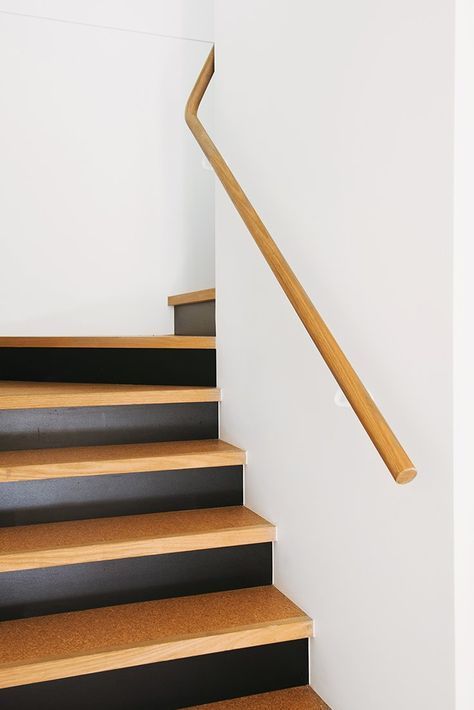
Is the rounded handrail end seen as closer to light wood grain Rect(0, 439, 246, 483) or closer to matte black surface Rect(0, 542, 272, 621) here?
→ matte black surface Rect(0, 542, 272, 621)

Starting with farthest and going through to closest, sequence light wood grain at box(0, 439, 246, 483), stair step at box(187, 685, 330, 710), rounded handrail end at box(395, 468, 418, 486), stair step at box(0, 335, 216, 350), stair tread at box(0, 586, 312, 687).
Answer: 1. stair step at box(0, 335, 216, 350)
2. light wood grain at box(0, 439, 246, 483)
3. stair step at box(187, 685, 330, 710)
4. stair tread at box(0, 586, 312, 687)
5. rounded handrail end at box(395, 468, 418, 486)

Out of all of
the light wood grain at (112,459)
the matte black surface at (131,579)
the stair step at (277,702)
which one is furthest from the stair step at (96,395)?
the stair step at (277,702)

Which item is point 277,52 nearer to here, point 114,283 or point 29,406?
point 29,406

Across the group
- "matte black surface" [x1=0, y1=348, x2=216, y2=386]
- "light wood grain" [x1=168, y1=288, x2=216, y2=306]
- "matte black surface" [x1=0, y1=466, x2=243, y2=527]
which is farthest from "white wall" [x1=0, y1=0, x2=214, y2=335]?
"matte black surface" [x1=0, y1=466, x2=243, y2=527]

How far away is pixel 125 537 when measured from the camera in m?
1.92

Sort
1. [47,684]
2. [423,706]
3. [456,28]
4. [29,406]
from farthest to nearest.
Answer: [29,406]
[47,684]
[423,706]
[456,28]

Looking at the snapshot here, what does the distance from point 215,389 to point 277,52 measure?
117cm

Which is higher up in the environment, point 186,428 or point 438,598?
point 186,428

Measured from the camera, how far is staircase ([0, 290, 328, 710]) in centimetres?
167

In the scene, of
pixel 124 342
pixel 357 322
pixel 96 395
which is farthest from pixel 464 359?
pixel 124 342

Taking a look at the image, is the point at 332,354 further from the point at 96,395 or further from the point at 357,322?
the point at 96,395

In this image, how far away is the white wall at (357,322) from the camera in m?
1.28

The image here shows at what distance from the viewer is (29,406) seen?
229 centimetres

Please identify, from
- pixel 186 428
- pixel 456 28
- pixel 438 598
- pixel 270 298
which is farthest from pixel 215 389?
pixel 456 28
